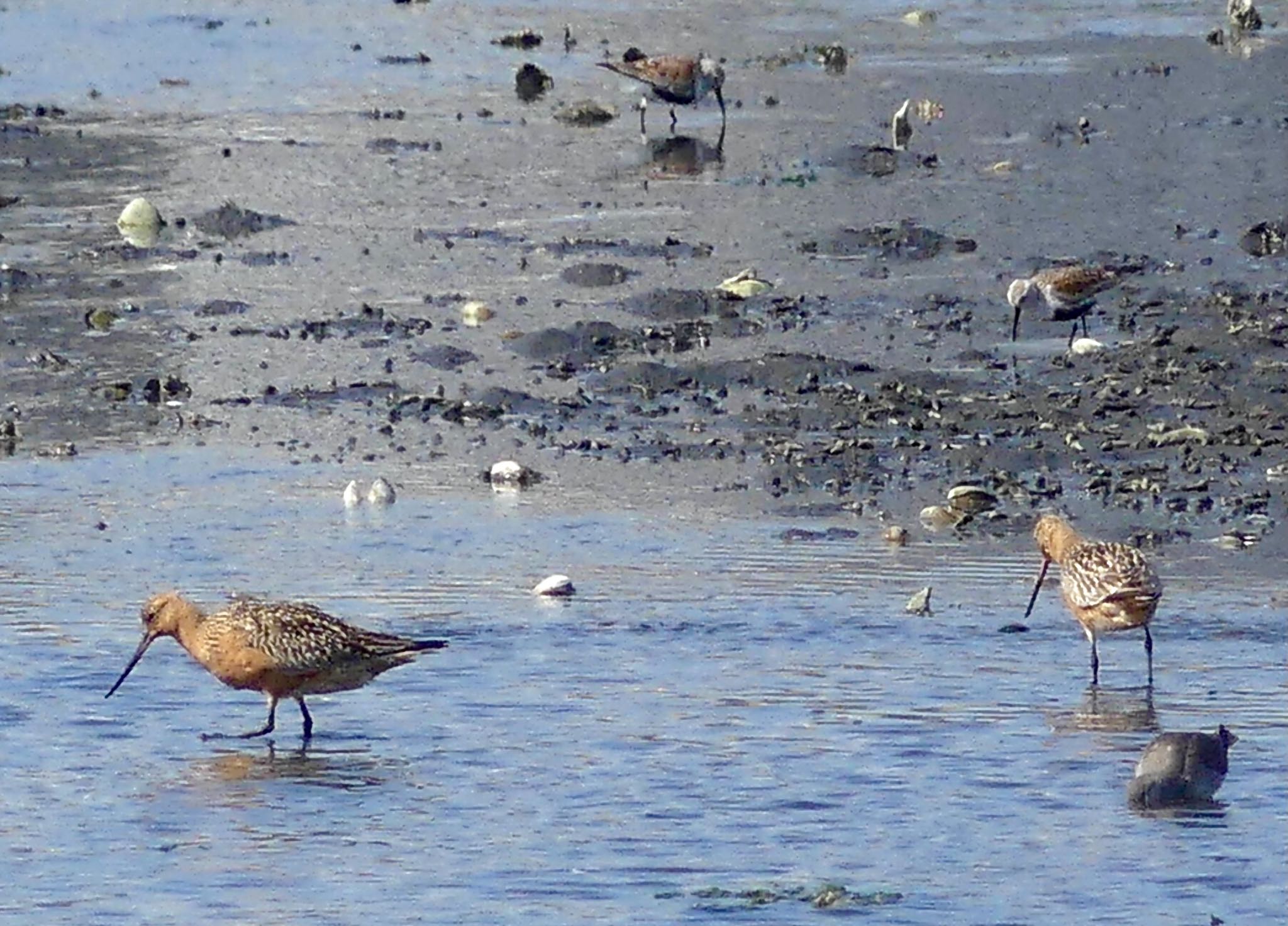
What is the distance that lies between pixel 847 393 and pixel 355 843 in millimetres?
6260

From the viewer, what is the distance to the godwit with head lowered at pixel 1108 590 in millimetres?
10383

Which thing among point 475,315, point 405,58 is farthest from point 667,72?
point 475,315

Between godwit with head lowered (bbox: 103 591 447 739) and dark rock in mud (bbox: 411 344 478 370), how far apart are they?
5.20 meters

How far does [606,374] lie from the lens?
1502 centimetres

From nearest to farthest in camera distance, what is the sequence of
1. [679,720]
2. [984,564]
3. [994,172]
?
1. [679,720]
2. [984,564]
3. [994,172]

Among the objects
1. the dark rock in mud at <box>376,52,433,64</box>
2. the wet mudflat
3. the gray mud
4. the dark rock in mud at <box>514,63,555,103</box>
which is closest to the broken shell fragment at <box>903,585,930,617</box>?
the wet mudflat

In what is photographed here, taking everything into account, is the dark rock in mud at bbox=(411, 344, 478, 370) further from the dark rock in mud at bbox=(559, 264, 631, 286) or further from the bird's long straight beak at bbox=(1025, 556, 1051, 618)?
the bird's long straight beak at bbox=(1025, 556, 1051, 618)

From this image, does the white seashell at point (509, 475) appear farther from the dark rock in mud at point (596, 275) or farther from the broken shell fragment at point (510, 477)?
the dark rock in mud at point (596, 275)

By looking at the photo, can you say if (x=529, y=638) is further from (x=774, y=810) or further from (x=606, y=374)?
(x=606, y=374)

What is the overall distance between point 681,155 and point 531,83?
4217mm

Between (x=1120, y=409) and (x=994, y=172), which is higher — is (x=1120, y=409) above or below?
below

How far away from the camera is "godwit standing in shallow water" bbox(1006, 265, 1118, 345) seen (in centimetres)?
1516

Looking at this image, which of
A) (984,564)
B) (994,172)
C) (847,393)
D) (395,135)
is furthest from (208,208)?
(984,564)

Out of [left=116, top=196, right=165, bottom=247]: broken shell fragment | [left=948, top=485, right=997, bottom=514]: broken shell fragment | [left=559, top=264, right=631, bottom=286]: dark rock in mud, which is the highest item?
[left=116, top=196, right=165, bottom=247]: broken shell fragment
